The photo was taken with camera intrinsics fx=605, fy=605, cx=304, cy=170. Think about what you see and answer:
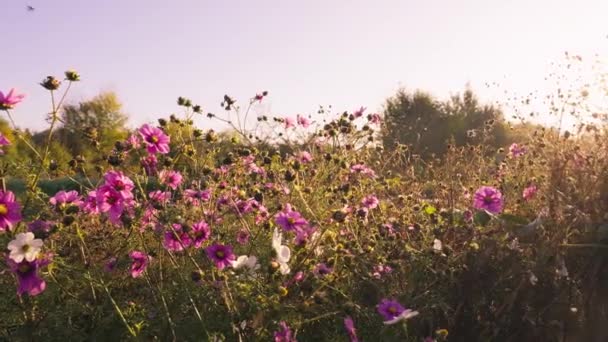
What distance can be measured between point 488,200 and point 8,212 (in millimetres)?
1930

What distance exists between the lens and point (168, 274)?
3.19m

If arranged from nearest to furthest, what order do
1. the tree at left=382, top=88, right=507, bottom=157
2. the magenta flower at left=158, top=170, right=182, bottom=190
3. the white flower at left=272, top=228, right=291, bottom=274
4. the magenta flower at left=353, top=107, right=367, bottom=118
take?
the white flower at left=272, top=228, right=291, bottom=274 → the magenta flower at left=158, top=170, right=182, bottom=190 → the magenta flower at left=353, top=107, right=367, bottom=118 → the tree at left=382, top=88, right=507, bottom=157

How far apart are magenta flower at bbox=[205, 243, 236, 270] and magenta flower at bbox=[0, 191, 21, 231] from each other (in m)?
0.64

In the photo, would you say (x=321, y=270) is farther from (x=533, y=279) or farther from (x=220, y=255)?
(x=533, y=279)

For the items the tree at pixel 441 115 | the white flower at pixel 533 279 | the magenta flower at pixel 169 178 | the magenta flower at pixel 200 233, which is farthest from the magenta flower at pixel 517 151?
the tree at pixel 441 115

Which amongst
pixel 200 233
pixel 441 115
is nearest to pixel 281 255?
pixel 200 233

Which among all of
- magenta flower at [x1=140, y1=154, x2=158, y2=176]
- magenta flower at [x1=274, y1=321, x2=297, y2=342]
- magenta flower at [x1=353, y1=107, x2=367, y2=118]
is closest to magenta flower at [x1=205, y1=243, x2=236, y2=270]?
magenta flower at [x1=274, y1=321, x2=297, y2=342]

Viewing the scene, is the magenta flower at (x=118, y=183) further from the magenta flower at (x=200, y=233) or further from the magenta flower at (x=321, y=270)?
the magenta flower at (x=321, y=270)

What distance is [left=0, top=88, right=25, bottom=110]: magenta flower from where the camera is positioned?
222 centimetres

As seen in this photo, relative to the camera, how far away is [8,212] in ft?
6.37

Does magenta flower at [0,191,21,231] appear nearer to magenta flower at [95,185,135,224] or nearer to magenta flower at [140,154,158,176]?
magenta flower at [95,185,135,224]

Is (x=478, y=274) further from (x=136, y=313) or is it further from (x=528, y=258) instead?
(x=136, y=313)

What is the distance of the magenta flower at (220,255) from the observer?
2.19 metres

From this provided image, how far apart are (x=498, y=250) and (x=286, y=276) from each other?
87 cm
